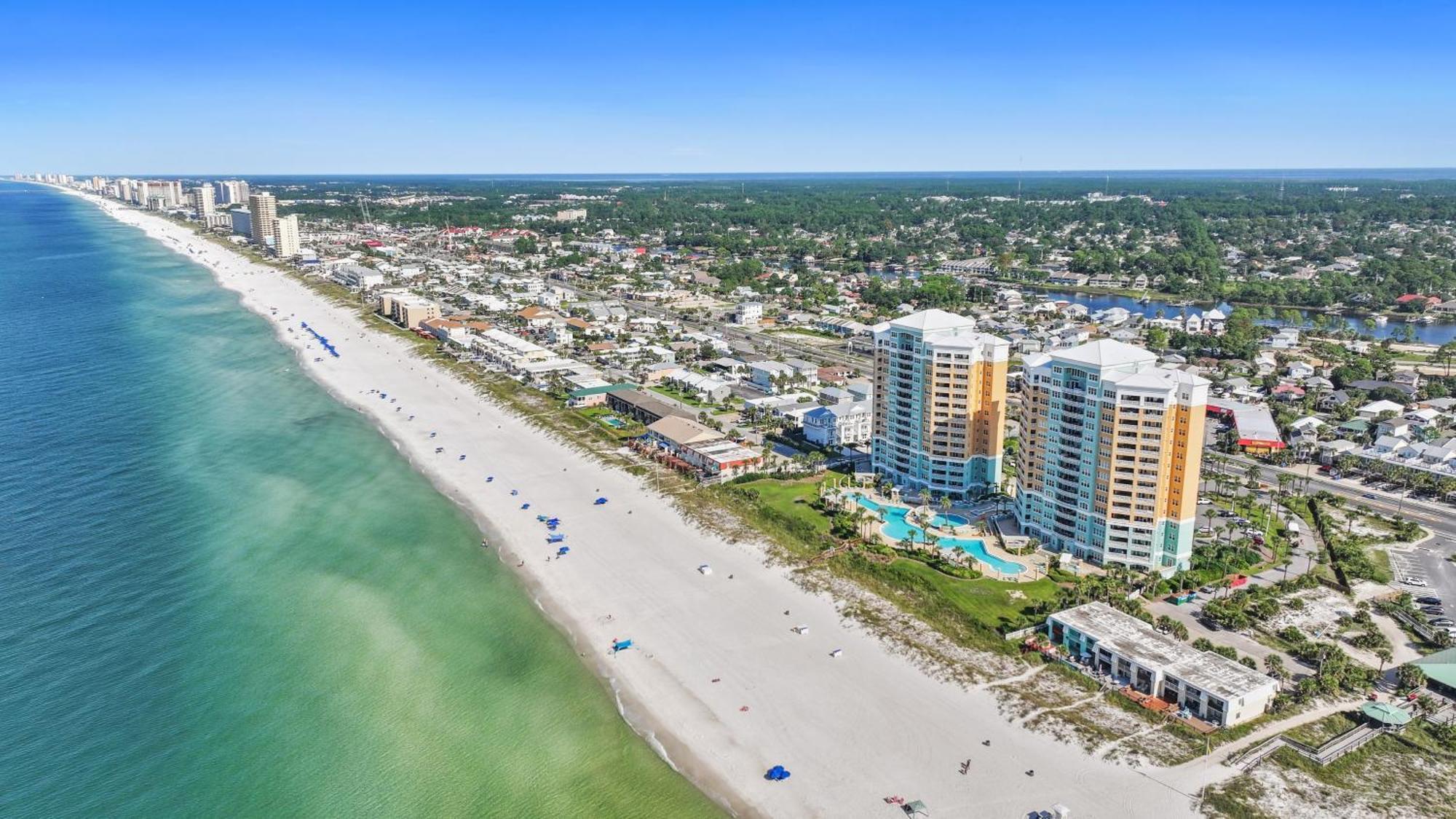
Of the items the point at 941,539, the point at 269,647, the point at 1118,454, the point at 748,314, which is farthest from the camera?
the point at 748,314

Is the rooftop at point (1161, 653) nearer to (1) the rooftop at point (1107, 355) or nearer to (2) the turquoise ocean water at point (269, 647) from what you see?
(1) the rooftop at point (1107, 355)

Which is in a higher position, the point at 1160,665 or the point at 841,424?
the point at 841,424

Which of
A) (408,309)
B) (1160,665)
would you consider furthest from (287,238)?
(1160,665)

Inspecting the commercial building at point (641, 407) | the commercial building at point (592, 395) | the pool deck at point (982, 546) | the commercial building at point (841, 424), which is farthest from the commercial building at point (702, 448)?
the commercial building at point (592, 395)

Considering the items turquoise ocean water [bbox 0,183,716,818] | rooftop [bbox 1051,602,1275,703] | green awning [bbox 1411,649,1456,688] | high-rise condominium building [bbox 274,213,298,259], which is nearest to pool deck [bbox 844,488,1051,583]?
rooftop [bbox 1051,602,1275,703]

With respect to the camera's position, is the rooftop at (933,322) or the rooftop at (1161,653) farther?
the rooftop at (933,322)

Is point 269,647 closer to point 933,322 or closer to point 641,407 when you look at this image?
point 641,407

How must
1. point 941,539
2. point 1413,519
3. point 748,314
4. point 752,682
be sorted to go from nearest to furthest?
point 752,682, point 941,539, point 1413,519, point 748,314

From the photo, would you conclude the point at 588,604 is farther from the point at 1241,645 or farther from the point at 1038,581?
the point at 1241,645
